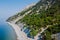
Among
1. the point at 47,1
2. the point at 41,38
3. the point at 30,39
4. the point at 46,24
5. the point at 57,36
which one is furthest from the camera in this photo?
the point at 47,1

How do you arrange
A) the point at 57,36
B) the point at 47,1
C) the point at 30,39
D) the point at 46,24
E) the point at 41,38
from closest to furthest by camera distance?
the point at 57,36 < the point at 41,38 < the point at 30,39 < the point at 46,24 < the point at 47,1

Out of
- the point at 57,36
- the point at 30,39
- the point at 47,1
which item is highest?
the point at 47,1

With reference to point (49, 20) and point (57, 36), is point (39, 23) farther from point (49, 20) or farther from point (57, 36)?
point (57, 36)

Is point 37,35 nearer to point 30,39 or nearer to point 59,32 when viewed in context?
point 30,39

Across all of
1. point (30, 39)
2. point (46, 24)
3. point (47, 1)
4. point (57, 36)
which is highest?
point (47, 1)

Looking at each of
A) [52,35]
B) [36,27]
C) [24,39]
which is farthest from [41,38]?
[36,27]

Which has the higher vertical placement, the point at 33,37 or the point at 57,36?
the point at 33,37

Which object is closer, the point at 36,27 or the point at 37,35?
the point at 37,35

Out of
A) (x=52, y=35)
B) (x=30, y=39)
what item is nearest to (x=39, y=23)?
(x=30, y=39)

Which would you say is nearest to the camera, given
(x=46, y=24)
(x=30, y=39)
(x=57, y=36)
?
(x=57, y=36)
